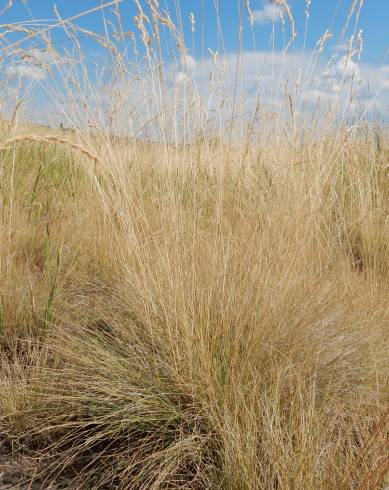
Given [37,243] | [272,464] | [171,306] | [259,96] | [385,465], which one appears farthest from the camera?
[37,243]

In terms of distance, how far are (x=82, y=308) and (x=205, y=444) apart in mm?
800

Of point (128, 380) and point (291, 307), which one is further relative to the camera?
point (291, 307)

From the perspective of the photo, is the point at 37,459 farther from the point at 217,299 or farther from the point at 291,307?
the point at 291,307

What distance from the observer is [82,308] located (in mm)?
1836

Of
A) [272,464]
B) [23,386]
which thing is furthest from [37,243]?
[272,464]

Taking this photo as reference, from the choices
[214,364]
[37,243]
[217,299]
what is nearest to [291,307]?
[217,299]

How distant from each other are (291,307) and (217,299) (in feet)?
0.78

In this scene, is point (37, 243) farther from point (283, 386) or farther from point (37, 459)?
point (283, 386)

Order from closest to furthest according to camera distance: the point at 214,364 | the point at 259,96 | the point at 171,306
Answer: the point at 214,364
the point at 171,306
the point at 259,96

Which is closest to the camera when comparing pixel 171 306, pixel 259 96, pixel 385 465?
pixel 385 465

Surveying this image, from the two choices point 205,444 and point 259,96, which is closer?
point 205,444

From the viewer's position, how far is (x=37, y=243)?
249 cm

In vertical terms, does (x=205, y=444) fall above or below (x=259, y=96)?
below

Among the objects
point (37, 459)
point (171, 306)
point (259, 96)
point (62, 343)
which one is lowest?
point (37, 459)
